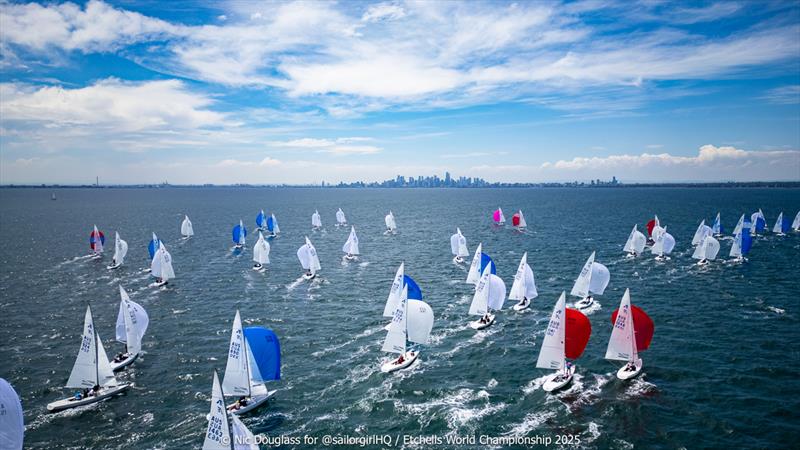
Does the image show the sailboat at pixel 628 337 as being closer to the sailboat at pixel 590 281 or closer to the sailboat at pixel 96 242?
the sailboat at pixel 590 281

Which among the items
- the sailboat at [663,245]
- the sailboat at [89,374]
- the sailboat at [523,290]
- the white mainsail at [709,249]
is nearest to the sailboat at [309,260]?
the sailboat at [523,290]

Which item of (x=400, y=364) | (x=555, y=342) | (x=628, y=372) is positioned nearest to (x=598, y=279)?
(x=628, y=372)

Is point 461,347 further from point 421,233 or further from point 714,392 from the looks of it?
point 421,233

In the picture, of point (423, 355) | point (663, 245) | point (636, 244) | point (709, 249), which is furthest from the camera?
point (636, 244)

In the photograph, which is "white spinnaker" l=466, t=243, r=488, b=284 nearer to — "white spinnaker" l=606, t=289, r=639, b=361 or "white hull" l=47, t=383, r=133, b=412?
"white spinnaker" l=606, t=289, r=639, b=361

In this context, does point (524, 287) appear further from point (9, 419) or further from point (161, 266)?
point (161, 266)

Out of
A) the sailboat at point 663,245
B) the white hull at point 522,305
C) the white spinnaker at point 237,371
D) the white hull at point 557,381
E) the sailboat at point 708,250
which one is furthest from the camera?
the sailboat at point 663,245
